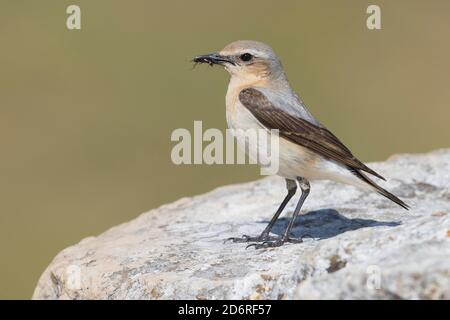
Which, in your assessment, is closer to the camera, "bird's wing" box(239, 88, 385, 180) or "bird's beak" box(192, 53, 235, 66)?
"bird's wing" box(239, 88, 385, 180)

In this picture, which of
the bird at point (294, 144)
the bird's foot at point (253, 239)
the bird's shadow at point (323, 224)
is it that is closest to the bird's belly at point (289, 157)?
the bird at point (294, 144)

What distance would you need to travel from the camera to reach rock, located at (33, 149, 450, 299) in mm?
4707

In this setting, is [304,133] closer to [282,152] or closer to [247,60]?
[282,152]

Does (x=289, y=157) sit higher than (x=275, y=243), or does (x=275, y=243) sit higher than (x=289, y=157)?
(x=289, y=157)

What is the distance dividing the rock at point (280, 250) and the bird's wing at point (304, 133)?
636 mm

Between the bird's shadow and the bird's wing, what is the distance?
0.54 m

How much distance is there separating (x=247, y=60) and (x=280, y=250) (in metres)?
1.91

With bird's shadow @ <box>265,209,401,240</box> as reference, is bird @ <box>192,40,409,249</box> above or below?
above

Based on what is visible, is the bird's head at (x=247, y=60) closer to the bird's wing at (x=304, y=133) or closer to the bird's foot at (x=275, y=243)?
the bird's wing at (x=304, y=133)

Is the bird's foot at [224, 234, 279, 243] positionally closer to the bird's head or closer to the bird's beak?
the bird's head

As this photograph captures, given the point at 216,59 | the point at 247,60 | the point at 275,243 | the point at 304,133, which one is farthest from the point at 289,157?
the point at 216,59

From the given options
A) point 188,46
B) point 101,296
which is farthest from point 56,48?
point 101,296

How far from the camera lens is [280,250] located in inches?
271

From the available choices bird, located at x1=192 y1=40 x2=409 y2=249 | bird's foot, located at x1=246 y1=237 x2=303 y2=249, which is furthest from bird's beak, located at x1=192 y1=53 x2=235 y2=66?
bird's foot, located at x1=246 y1=237 x2=303 y2=249
